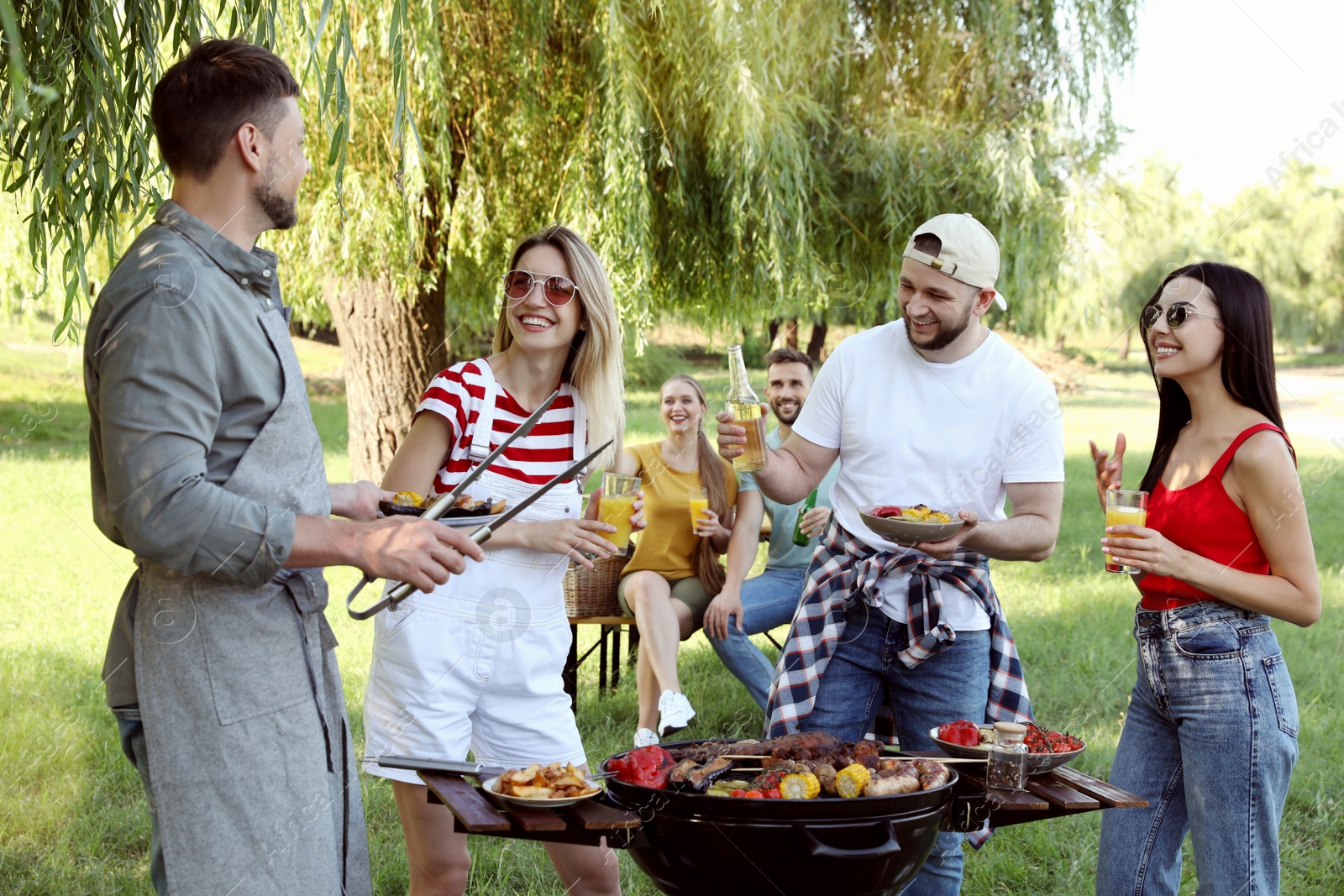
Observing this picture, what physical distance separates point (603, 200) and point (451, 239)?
3.13 ft

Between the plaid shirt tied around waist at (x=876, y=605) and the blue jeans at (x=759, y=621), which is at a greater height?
the plaid shirt tied around waist at (x=876, y=605)

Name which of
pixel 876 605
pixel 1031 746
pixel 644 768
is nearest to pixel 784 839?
pixel 644 768

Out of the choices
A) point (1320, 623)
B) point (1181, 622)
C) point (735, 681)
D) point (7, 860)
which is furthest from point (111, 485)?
point (1320, 623)

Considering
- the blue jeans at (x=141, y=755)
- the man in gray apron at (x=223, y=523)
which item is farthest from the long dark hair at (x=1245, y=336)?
the blue jeans at (x=141, y=755)

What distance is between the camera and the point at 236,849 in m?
1.93

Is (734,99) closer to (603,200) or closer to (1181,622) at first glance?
(603,200)

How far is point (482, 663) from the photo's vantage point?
273 centimetres

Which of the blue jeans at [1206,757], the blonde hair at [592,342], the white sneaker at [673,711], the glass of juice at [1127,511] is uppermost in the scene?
the blonde hair at [592,342]

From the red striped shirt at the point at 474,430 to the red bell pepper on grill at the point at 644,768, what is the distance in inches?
34.7

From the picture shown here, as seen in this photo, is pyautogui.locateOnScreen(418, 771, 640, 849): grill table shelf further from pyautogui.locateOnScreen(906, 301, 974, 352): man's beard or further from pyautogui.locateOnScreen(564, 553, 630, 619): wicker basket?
pyautogui.locateOnScreen(564, 553, 630, 619): wicker basket

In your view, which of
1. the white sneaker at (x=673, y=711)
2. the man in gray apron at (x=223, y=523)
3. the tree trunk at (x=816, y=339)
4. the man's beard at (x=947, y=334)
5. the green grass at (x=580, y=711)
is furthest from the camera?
the tree trunk at (x=816, y=339)

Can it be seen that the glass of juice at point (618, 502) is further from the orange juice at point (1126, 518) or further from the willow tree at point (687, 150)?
the willow tree at point (687, 150)

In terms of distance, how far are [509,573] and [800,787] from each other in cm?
102

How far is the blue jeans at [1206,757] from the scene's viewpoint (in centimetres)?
261
